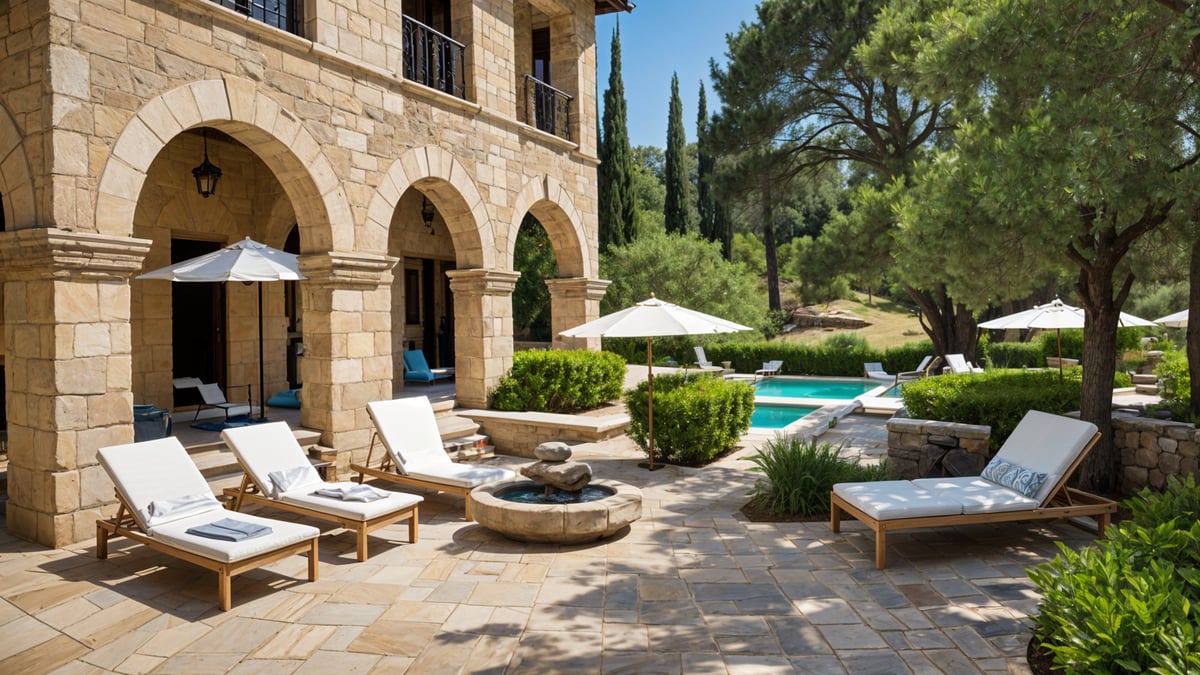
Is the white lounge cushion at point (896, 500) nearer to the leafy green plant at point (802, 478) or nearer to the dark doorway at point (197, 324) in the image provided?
the leafy green plant at point (802, 478)

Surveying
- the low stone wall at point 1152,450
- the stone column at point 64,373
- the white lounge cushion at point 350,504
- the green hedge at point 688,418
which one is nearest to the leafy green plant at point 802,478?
the green hedge at point 688,418

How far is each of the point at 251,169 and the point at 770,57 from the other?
13.5 m

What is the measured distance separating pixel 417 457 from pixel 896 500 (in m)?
4.69

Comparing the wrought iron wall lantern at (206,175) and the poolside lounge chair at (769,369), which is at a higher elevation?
the wrought iron wall lantern at (206,175)

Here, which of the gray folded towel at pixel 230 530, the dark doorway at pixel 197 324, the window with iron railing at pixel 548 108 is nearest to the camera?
the gray folded towel at pixel 230 530

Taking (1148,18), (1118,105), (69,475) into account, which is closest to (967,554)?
(1118,105)

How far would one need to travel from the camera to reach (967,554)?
213 inches

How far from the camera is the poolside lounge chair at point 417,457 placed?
683 centimetres

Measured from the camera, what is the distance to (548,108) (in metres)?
12.8

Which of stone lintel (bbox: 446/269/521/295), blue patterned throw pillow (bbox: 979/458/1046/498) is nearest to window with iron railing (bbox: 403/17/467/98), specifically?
stone lintel (bbox: 446/269/521/295)

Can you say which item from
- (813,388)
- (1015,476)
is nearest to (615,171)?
(813,388)

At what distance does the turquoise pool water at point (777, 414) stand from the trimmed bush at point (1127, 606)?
943 cm

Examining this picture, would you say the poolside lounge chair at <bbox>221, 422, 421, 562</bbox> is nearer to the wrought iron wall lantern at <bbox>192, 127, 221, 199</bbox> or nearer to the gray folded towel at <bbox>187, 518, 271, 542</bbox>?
the gray folded towel at <bbox>187, 518, 271, 542</bbox>

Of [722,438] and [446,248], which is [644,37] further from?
[722,438]
